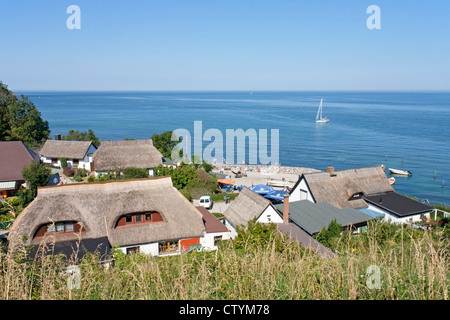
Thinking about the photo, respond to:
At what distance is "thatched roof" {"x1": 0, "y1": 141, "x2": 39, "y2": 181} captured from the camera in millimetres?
34750

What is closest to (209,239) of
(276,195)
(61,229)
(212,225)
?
(212,225)

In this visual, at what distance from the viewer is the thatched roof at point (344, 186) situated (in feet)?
99.9

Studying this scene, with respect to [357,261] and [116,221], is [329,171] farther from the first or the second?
[357,261]

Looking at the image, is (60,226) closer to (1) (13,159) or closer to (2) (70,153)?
(1) (13,159)

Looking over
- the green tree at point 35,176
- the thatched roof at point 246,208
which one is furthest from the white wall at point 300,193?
the green tree at point 35,176

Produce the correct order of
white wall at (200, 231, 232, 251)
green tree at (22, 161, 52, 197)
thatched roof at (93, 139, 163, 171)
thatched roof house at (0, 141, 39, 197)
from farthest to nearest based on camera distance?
thatched roof at (93, 139, 163, 171)
thatched roof house at (0, 141, 39, 197)
green tree at (22, 161, 52, 197)
white wall at (200, 231, 232, 251)

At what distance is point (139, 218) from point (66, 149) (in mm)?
33224

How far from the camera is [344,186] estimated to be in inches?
1245

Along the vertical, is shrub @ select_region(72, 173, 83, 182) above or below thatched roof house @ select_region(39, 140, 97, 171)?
below

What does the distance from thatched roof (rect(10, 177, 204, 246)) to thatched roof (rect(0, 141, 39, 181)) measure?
17.8 meters

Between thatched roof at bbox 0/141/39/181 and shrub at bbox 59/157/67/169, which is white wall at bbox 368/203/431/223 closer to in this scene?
thatched roof at bbox 0/141/39/181

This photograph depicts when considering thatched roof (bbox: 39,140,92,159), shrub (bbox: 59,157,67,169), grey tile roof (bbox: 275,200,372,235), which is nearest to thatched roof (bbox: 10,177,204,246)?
grey tile roof (bbox: 275,200,372,235)

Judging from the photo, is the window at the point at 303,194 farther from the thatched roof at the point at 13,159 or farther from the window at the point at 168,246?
the thatched roof at the point at 13,159
